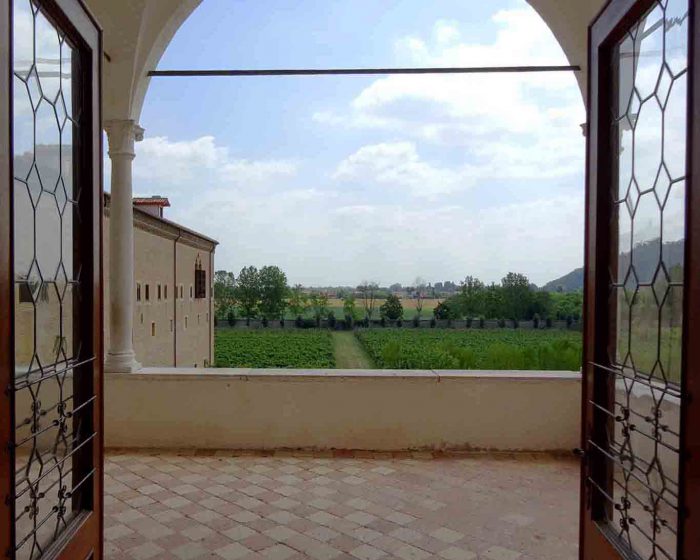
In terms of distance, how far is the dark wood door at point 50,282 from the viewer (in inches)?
50.1

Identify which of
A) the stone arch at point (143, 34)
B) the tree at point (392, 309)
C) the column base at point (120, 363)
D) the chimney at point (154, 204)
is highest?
the chimney at point (154, 204)

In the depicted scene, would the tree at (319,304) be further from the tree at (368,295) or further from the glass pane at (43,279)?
the glass pane at (43,279)

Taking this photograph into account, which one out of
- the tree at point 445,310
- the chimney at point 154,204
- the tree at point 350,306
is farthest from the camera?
the tree at point 350,306

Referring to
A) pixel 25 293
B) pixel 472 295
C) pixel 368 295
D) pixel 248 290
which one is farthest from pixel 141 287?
pixel 25 293

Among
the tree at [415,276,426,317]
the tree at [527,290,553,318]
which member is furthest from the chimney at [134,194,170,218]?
the tree at [527,290,553,318]

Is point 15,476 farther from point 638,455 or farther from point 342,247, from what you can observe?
point 342,247

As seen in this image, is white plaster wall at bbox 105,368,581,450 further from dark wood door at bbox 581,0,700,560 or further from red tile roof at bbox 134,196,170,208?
red tile roof at bbox 134,196,170,208

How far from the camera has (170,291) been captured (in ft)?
64.6

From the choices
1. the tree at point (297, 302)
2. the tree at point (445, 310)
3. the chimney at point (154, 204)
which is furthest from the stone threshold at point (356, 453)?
the tree at point (297, 302)

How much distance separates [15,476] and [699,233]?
5.91 feet

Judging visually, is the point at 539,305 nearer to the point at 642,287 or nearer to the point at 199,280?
the point at 642,287

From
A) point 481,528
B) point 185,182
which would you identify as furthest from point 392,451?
point 185,182

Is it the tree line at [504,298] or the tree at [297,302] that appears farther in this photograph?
the tree at [297,302]

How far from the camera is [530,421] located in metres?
4.27
